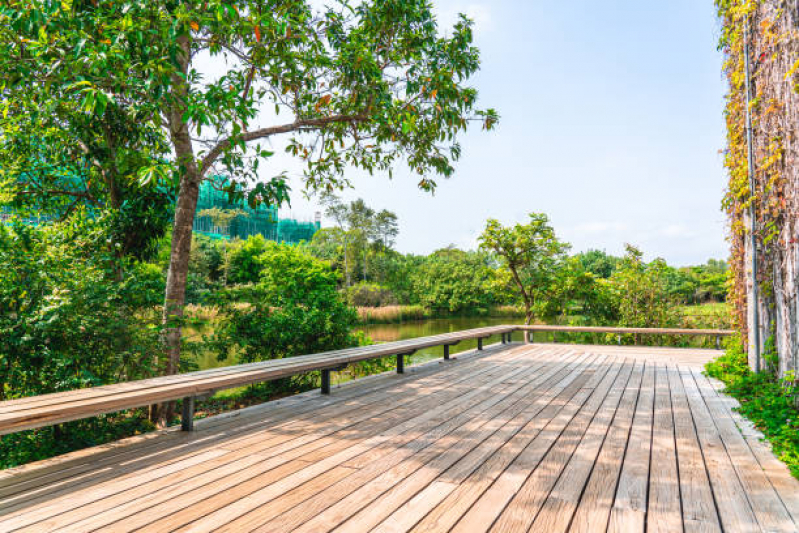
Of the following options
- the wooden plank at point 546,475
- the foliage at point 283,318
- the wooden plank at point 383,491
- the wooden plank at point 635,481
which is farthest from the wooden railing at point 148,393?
the foliage at point 283,318

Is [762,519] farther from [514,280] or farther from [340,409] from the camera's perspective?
[514,280]

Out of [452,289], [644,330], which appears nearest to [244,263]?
[452,289]

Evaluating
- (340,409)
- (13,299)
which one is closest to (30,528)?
(340,409)

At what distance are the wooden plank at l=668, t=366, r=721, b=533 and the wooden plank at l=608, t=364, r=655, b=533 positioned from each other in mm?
159

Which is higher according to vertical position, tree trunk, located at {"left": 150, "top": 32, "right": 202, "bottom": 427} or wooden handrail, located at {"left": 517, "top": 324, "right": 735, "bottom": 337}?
tree trunk, located at {"left": 150, "top": 32, "right": 202, "bottom": 427}

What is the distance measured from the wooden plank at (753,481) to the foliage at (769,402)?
15 centimetres

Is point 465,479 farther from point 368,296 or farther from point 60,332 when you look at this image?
point 368,296

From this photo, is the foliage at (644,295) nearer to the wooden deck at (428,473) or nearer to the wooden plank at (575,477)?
the wooden deck at (428,473)

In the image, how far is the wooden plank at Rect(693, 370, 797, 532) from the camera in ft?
5.99

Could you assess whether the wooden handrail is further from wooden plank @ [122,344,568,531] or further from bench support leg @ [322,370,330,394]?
wooden plank @ [122,344,568,531]

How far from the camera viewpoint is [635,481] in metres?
2.24

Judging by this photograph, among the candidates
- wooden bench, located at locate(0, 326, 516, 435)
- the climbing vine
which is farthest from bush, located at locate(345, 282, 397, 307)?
the climbing vine

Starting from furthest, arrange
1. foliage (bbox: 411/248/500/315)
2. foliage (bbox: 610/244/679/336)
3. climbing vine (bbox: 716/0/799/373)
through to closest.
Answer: foliage (bbox: 411/248/500/315) → foliage (bbox: 610/244/679/336) → climbing vine (bbox: 716/0/799/373)

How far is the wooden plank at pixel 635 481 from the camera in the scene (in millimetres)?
1818
